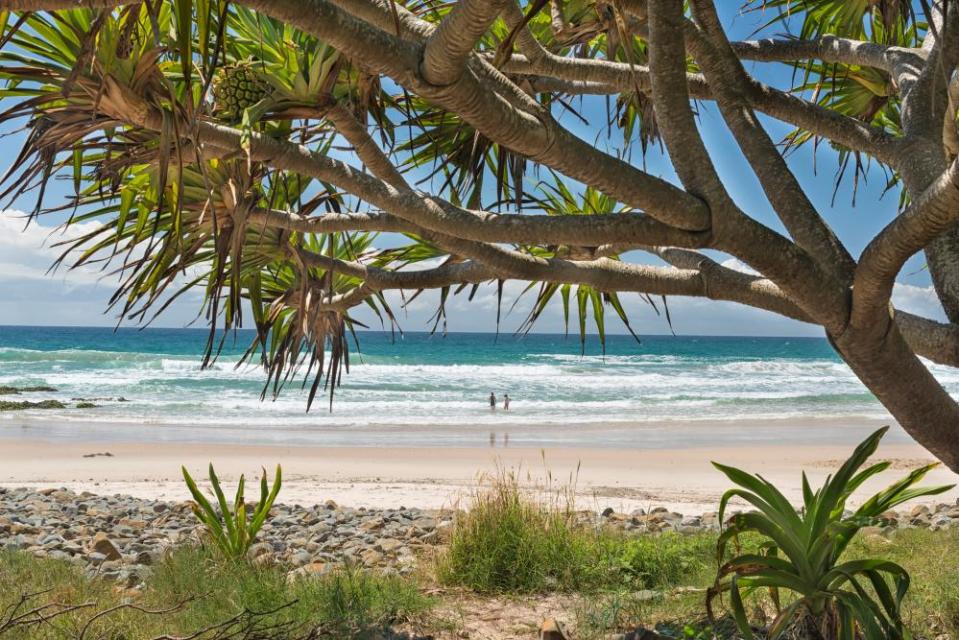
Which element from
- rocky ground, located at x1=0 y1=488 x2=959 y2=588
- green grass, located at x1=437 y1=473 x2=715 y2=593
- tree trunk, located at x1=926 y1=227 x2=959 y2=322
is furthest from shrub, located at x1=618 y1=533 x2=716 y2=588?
tree trunk, located at x1=926 y1=227 x2=959 y2=322

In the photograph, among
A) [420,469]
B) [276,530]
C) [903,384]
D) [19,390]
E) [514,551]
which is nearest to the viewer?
[903,384]

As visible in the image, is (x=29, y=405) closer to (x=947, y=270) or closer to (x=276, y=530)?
(x=276, y=530)

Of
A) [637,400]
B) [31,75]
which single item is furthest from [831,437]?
[31,75]

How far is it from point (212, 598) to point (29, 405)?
20.4 metres

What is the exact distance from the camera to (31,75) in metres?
2.07

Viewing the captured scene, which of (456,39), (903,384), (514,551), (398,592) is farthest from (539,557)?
(456,39)

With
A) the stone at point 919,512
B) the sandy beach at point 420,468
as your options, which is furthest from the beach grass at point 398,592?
the sandy beach at point 420,468

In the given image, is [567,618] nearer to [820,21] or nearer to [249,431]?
[820,21]

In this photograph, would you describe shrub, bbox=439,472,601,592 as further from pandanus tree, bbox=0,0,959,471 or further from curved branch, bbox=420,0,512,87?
curved branch, bbox=420,0,512,87

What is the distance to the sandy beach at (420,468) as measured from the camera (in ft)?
30.2

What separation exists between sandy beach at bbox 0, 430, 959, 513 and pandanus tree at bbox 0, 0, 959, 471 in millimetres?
5186

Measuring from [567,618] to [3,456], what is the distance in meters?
12.3

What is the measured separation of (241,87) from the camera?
2492mm

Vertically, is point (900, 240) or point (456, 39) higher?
point (456, 39)
